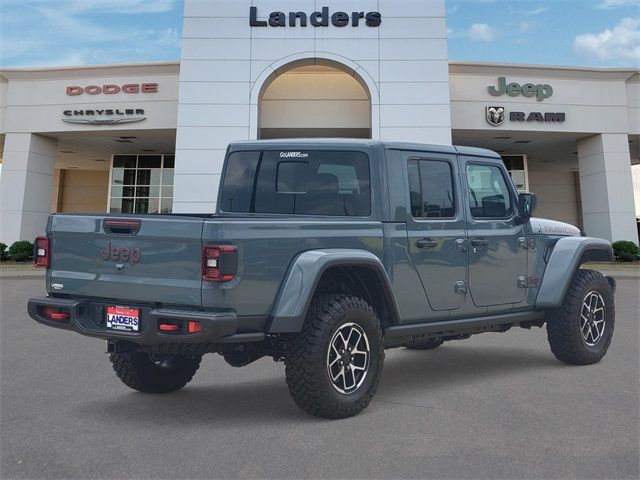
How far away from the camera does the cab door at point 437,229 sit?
4.47 metres

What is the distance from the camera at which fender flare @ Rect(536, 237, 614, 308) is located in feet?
17.9

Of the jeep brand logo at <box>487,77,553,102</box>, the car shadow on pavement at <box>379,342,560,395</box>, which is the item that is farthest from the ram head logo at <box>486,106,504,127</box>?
the car shadow on pavement at <box>379,342,560,395</box>

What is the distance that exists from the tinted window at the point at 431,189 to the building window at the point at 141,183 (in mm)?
26232

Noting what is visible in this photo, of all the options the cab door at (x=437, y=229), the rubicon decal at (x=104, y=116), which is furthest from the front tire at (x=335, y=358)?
the rubicon decal at (x=104, y=116)

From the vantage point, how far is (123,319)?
3.62 metres

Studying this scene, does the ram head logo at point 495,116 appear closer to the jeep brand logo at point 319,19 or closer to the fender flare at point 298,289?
the jeep brand logo at point 319,19

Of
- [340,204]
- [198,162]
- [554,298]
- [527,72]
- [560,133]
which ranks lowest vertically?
[554,298]

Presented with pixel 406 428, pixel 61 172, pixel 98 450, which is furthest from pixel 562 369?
pixel 61 172

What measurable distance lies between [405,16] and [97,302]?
1936 cm

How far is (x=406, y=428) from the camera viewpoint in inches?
145

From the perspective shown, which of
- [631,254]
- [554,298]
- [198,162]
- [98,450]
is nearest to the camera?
[98,450]

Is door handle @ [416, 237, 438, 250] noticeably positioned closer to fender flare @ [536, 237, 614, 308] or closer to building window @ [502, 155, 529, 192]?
fender flare @ [536, 237, 614, 308]

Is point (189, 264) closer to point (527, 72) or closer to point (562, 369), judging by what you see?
point (562, 369)

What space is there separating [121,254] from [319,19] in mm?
18814
